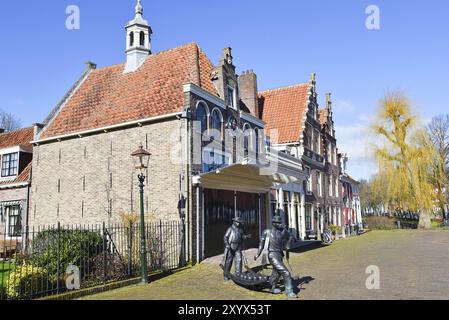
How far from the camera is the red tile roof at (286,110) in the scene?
94.5ft

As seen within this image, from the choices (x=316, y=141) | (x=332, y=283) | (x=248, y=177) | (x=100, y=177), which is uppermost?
(x=316, y=141)

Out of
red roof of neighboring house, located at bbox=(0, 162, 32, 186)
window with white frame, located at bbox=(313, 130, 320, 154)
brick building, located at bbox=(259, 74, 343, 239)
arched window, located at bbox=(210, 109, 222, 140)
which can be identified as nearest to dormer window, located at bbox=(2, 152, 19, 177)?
red roof of neighboring house, located at bbox=(0, 162, 32, 186)

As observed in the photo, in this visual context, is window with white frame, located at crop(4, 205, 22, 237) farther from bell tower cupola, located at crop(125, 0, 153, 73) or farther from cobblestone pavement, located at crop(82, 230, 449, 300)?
cobblestone pavement, located at crop(82, 230, 449, 300)

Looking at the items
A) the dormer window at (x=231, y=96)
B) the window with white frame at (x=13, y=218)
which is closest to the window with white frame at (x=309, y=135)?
the dormer window at (x=231, y=96)

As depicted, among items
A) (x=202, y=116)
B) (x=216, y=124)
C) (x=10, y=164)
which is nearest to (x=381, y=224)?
(x=216, y=124)

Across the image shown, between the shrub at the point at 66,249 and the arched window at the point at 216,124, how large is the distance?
7.50 metres

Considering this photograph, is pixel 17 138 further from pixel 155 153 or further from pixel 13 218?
pixel 155 153

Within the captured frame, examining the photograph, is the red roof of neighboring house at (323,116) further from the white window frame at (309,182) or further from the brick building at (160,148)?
the brick building at (160,148)

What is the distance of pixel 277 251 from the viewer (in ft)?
31.4

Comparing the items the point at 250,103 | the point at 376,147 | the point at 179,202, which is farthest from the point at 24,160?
the point at 376,147

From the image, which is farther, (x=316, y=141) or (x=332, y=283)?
(x=316, y=141)

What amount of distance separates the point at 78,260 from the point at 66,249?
1.59ft

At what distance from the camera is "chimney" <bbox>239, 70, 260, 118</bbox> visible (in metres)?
22.9
